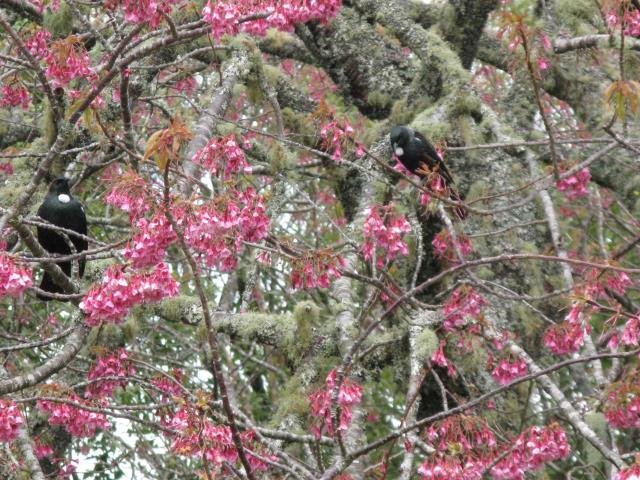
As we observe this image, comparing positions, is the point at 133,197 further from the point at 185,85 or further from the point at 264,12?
the point at 185,85

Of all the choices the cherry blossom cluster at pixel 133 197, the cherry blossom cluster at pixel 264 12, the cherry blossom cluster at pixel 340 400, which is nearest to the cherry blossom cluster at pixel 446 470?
the cherry blossom cluster at pixel 340 400

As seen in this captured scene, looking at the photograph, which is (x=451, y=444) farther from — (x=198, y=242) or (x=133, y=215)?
(x=133, y=215)

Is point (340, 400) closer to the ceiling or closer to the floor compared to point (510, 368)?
closer to the ceiling

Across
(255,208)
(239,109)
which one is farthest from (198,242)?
(239,109)

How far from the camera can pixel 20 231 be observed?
3.76 meters

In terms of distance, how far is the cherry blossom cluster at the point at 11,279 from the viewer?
3461 mm

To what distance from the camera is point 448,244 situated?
5.16 m

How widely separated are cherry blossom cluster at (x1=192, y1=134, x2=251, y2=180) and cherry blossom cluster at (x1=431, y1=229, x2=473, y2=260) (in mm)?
1255

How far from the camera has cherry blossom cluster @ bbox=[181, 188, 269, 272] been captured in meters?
3.64

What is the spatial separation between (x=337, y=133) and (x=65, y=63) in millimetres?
1254

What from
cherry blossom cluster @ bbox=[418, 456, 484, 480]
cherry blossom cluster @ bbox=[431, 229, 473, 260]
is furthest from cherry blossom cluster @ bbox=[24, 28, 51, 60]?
cherry blossom cluster @ bbox=[418, 456, 484, 480]

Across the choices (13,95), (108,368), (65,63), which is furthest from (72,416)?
(13,95)

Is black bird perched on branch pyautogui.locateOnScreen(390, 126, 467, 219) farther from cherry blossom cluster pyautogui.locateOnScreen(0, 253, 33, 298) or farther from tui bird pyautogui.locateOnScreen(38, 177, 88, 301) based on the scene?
cherry blossom cluster pyautogui.locateOnScreen(0, 253, 33, 298)

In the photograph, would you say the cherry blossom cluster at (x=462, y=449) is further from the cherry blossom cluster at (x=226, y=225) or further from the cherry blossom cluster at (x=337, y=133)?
the cherry blossom cluster at (x=337, y=133)
